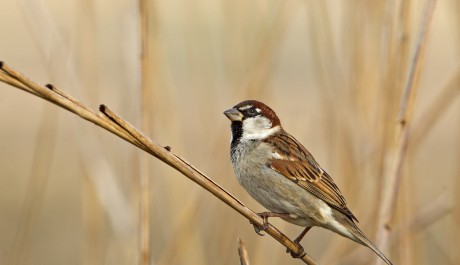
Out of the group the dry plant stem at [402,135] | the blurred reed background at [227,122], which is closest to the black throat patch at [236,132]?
the blurred reed background at [227,122]

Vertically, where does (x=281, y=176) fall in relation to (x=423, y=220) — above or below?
above

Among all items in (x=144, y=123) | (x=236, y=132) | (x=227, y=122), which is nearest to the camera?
(x=144, y=123)

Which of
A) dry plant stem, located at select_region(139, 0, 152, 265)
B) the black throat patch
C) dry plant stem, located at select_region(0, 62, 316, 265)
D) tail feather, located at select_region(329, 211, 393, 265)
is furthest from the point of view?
the black throat patch

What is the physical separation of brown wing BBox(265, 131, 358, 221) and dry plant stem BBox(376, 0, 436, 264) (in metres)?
0.21

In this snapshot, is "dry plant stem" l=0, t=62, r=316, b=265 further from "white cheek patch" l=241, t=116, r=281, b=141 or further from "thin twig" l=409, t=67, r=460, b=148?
"thin twig" l=409, t=67, r=460, b=148

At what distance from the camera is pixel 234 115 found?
2766 millimetres

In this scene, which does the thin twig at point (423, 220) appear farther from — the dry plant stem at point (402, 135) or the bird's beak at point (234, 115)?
the bird's beak at point (234, 115)

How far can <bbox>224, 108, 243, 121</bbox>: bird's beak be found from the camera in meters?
2.73

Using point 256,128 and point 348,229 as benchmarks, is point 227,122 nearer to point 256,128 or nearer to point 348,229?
point 256,128

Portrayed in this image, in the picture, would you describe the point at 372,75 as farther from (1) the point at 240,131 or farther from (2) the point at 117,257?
(2) the point at 117,257

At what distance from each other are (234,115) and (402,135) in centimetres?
58

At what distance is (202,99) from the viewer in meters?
3.38

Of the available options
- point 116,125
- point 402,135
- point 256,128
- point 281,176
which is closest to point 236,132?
point 256,128

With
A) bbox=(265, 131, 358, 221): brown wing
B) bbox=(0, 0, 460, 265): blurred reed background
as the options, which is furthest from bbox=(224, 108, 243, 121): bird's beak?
bbox=(0, 0, 460, 265): blurred reed background
